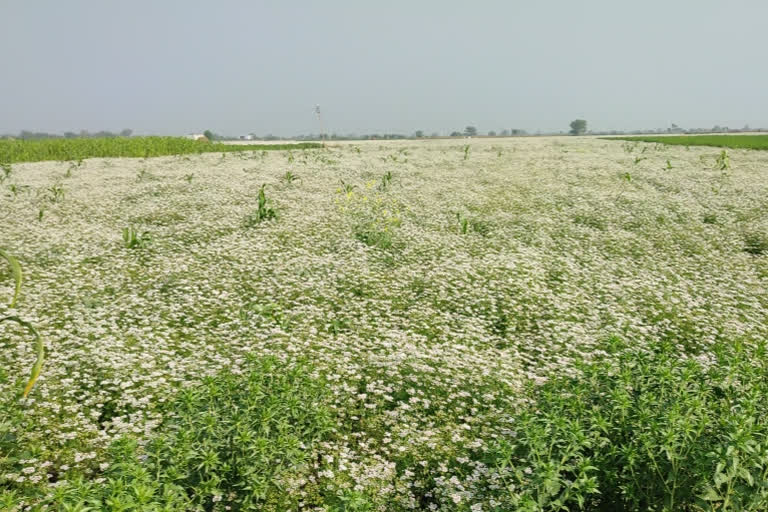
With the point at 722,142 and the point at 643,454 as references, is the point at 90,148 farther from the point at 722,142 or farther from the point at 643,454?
the point at 722,142

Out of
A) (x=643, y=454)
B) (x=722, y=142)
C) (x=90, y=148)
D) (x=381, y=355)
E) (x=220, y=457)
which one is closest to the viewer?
(x=643, y=454)

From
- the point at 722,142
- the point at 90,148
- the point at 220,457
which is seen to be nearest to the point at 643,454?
the point at 220,457

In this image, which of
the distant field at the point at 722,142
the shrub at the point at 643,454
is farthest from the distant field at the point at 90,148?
the distant field at the point at 722,142

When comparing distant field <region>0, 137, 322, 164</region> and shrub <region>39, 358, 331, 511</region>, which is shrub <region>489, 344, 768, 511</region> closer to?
shrub <region>39, 358, 331, 511</region>

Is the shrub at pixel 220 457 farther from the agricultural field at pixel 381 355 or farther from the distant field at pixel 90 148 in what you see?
the distant field at pixel 90 148

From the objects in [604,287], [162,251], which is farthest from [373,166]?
[604,287]

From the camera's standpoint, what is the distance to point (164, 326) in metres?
7.73

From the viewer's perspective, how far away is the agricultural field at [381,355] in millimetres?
4141

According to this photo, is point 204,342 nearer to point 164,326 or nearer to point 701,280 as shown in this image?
point 164,326

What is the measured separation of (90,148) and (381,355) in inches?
1507

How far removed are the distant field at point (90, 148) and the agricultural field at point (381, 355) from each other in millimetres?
19230

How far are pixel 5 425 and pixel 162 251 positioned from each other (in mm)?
7378

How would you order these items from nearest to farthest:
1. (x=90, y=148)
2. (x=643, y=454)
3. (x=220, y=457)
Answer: (x=643, y=454) → (x=220, y=457) → (x=90, y=148)

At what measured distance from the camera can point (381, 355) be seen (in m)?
6.96
